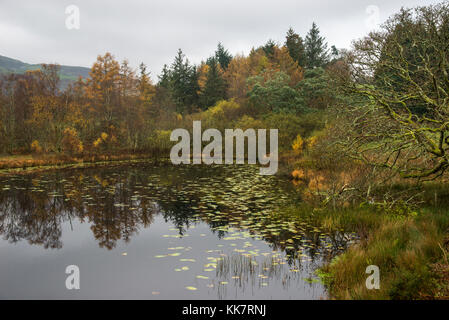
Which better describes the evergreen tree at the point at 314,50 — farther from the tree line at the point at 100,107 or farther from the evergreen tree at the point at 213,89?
the evergreen tree at the point at 213,89

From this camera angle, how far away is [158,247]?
876cm

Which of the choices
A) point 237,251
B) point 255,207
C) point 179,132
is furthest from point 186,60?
point 237,251

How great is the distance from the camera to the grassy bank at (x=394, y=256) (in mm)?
4898

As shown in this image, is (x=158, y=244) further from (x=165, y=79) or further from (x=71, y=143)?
(x=165, y=79)

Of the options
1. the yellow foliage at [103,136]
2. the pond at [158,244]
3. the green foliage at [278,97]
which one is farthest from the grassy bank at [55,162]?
the green foliage at [278,97]

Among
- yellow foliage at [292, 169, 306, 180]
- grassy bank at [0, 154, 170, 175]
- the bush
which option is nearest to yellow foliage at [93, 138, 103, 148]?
the bush

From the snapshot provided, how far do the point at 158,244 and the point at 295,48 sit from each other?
5259 centimetres

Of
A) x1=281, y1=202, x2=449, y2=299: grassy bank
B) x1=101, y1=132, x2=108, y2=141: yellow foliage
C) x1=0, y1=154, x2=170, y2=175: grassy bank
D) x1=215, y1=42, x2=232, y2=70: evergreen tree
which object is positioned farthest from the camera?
x1=215, y1=42, x2=232, y2=70: evergreen tree

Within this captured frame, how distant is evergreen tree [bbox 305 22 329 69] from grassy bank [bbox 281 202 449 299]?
4833 centimetres

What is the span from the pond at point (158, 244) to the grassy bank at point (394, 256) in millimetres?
559

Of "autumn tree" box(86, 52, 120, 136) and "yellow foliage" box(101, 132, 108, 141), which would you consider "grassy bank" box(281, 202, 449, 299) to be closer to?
"yellow foliage" box(101, 132, 108, 141)

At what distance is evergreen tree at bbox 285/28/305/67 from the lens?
179ft

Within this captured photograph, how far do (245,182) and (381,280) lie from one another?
13.5m
